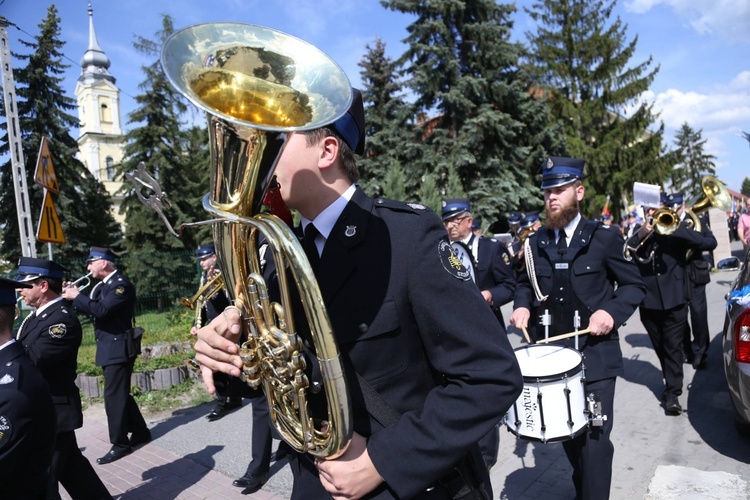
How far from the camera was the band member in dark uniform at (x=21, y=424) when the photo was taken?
8.36 feet

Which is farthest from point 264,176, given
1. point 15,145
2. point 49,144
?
point 49,144

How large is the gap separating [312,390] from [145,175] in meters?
3.44

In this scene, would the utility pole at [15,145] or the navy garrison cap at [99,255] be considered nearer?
the navy garrison cap at [99,255]

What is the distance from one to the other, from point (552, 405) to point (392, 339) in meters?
1.73

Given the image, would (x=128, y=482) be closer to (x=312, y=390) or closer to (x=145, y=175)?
(x=145, y=175)

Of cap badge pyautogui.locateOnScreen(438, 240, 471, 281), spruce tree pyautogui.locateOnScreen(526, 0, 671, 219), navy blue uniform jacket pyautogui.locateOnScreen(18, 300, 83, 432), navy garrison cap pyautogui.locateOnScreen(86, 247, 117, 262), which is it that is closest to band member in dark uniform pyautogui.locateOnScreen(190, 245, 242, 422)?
navy blue uniform jacket pyautogui.locateOnScreen(18, 300, 83, 432)

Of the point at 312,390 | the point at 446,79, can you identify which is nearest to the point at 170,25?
→ the point at 446,79

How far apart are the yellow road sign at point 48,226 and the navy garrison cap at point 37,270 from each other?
3.46 meters

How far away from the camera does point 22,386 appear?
8.89 feet

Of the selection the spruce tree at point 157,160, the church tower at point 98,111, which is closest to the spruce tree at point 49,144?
the spruce tree at point 157,160

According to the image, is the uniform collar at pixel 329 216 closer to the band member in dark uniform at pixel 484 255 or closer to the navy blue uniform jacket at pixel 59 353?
the navy blue uniform jacket at pixel 59 353

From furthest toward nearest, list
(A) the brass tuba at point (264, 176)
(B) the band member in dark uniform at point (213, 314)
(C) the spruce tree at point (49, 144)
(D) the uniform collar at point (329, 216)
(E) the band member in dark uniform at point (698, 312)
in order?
(C) the spruce tree at point (49, 144) < (E) the band member in dark uniform at point (698, 312) < (B) the band member in dark uniform at point (213, 314) < (D) the uniform collar at point (329, 216) < (A) the brass tuba at point (264, 176)

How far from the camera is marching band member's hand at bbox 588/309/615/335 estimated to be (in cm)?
316

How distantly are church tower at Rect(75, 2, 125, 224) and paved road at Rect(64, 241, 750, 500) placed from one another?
159ft
